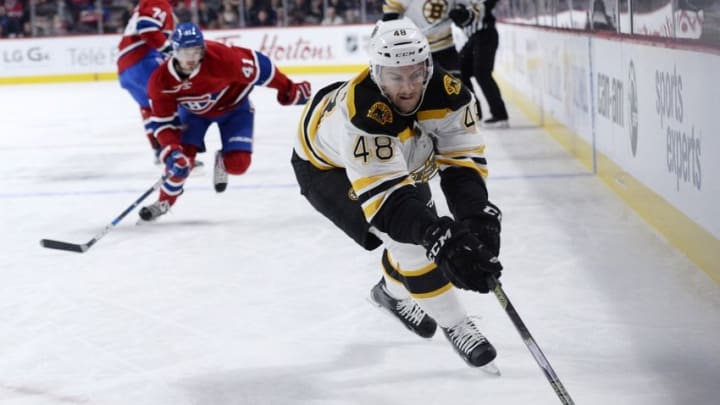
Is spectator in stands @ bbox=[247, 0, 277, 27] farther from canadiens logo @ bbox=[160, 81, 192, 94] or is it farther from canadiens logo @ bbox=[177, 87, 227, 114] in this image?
canadiens logo @ bbox=[160, 81, 192, 94]

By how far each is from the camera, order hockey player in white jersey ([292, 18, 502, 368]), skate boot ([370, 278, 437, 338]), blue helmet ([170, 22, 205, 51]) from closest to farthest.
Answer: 1. hockey player in white jersey ([292, 18, 502, 368])
2. skate boot ([370, 278, 437, 338])
3. blue helmet ([170, 22, 205, 51])

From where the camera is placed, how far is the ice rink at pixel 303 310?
2482 millimetres

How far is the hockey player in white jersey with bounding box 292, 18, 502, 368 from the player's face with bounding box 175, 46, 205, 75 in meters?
2.04

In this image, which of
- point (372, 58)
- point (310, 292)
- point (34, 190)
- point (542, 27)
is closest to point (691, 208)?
point (310, 292)

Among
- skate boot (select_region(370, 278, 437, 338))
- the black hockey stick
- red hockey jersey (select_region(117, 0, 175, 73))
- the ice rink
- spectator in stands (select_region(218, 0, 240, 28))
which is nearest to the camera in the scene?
the black hockey stick

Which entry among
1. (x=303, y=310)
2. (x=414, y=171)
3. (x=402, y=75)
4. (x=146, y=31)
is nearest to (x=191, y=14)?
(x=146, y=31)

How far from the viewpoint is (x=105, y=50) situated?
585 inches

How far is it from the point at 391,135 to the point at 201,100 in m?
2.64

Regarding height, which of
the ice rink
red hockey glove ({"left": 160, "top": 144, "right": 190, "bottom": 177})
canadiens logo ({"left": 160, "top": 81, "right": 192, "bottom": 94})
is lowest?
the ice rink

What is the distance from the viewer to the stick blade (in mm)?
4188

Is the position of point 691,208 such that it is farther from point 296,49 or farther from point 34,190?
point 296,49

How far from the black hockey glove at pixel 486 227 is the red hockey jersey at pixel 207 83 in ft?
8.51

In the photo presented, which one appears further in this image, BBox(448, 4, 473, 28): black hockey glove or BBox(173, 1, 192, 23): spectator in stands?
BBox(173, 1, 192, 23): spectator in stands

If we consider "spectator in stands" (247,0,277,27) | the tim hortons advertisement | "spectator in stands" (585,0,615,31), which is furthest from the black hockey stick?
"spectator in stands" (247,0,277,27)
